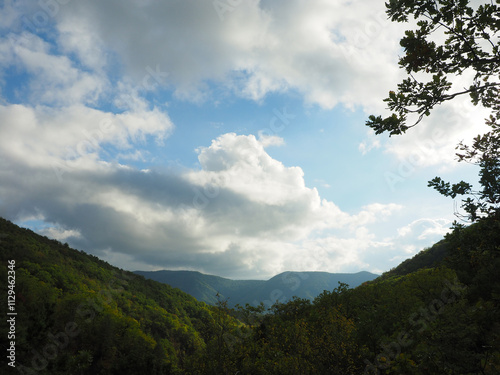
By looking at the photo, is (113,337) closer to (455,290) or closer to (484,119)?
(455,290)

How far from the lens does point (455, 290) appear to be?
20234 millimetres

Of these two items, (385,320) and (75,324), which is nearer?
(385,320)

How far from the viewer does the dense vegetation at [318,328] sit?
376 inches

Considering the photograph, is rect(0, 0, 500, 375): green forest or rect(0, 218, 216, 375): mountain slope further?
rect(0, 218, 216, 375): mountain slope

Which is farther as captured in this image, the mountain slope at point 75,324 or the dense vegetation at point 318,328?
the mountain slope at point 75,324

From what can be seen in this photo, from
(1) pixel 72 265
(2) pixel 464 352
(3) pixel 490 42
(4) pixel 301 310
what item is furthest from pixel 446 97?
(1) pixel 72 265

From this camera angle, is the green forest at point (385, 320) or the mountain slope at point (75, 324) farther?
the mountain slope at point (75, 324)

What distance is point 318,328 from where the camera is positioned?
28172 mm

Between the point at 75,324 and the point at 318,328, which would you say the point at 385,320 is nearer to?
the point at 318,328

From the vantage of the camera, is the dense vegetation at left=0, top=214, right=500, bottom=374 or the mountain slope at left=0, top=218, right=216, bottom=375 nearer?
the dense vegetation at left=0, top=214, right=500, bottom=374

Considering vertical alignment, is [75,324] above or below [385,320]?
below

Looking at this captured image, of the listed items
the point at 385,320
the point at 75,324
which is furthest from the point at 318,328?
the point at 75,324

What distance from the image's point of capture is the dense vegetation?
9559mm

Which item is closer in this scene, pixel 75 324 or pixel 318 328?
pixel 318 328
